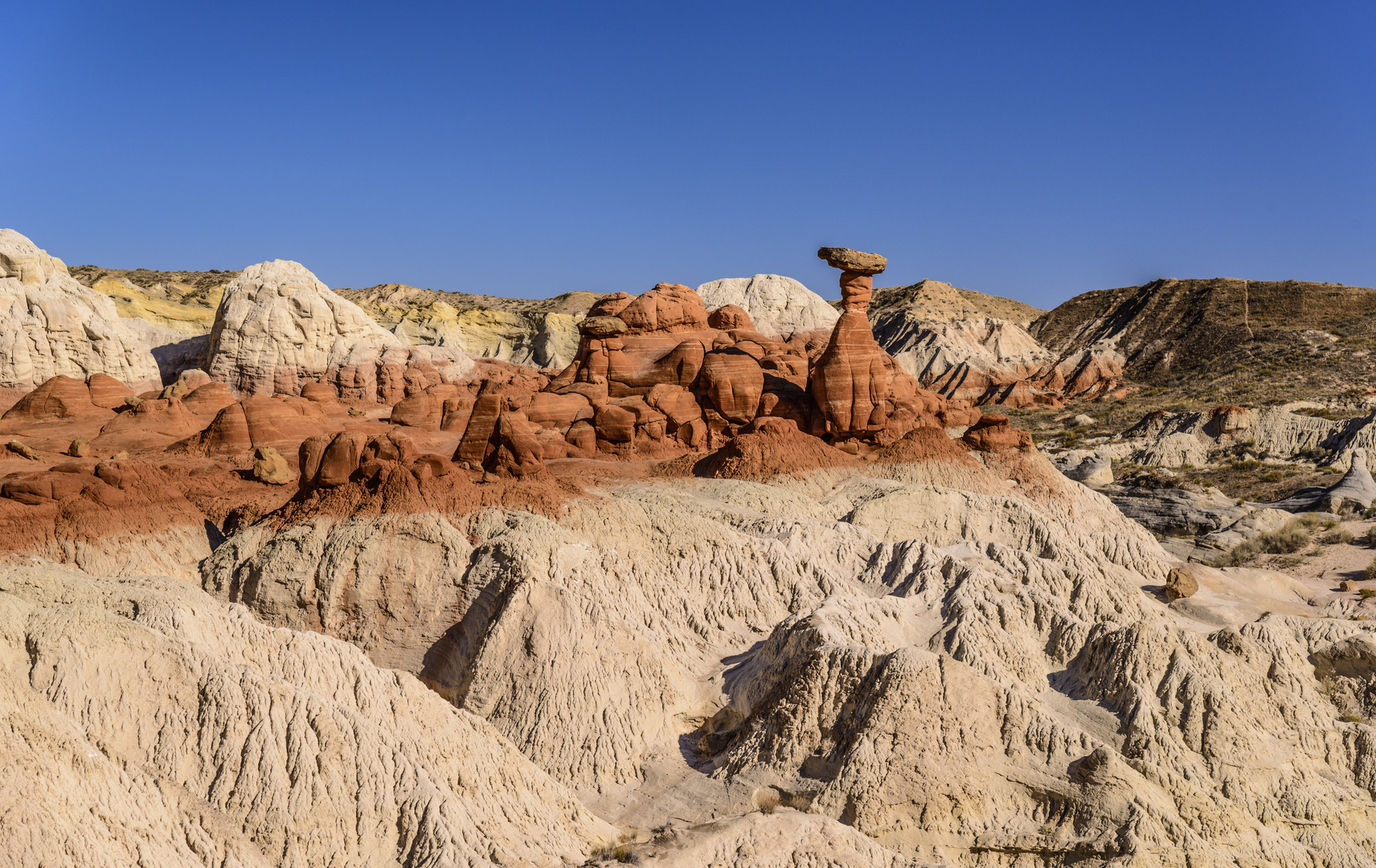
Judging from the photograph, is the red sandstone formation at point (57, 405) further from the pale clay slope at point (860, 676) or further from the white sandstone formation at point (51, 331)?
the pale clay slope at point (860, 676)

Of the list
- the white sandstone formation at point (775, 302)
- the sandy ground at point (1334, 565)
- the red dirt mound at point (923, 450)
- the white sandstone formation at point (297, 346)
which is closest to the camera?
the sandy ground at point (1334, 565)

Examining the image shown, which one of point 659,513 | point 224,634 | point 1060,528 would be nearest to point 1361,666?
point 1060,528

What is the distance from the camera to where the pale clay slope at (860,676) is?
51.2 ft

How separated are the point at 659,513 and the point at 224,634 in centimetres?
1004

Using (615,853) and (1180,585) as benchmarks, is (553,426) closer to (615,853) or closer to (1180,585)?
(1180,585)

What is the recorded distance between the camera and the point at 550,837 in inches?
566

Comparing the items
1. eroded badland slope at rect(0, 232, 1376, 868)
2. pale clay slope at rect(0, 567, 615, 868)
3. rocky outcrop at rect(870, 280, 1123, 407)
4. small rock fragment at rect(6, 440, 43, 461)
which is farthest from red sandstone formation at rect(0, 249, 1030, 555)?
rocky outcrop at rect(870, 280, 1123, 407)

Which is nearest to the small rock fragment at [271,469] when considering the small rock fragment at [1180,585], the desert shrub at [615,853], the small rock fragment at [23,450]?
the small rock fragment at [23,450]

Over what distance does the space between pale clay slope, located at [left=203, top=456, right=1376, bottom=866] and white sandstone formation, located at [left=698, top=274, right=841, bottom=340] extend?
52.1 m

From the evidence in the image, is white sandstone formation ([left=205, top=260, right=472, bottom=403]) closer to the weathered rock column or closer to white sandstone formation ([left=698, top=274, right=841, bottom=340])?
the weathered rock column

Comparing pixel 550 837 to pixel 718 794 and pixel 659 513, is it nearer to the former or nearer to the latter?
pixel 718 794

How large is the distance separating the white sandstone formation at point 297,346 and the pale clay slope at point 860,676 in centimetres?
3019

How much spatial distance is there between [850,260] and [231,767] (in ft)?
93.8

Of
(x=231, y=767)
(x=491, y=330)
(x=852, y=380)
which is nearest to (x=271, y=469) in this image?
(x=231, y=767)
